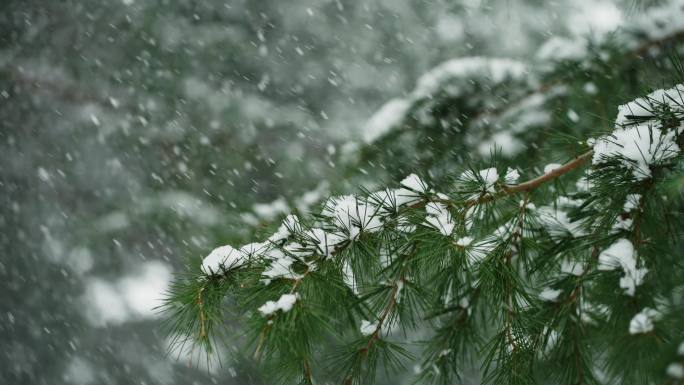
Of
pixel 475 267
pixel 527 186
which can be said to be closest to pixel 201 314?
pixel 475 267

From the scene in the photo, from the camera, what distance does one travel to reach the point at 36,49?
648 centimetres

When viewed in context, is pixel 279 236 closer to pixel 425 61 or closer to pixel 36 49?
pixel 425 61

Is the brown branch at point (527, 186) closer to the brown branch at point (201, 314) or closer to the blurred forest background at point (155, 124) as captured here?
the brown branch at point (201, 314)

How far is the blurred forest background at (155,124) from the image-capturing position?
5.10 m

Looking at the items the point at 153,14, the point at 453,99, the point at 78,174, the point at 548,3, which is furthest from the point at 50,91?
the point at 453,99

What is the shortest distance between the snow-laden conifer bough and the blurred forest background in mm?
2664

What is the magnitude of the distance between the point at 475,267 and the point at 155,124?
5350 mm

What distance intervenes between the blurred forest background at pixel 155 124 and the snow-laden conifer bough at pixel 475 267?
266cm

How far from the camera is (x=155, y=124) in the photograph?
5828 mm

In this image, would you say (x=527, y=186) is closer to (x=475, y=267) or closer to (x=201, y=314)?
(x=475, y=267)

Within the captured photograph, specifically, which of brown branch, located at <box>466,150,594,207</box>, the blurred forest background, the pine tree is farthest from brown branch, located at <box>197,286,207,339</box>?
the blurred forest background

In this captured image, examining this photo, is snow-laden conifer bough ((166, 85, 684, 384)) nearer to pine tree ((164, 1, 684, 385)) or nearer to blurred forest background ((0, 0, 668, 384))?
pine tree ((164, 1, 684, 385))

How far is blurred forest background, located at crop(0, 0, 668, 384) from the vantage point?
5.10 m

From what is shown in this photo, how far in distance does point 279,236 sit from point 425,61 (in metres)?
5.41
